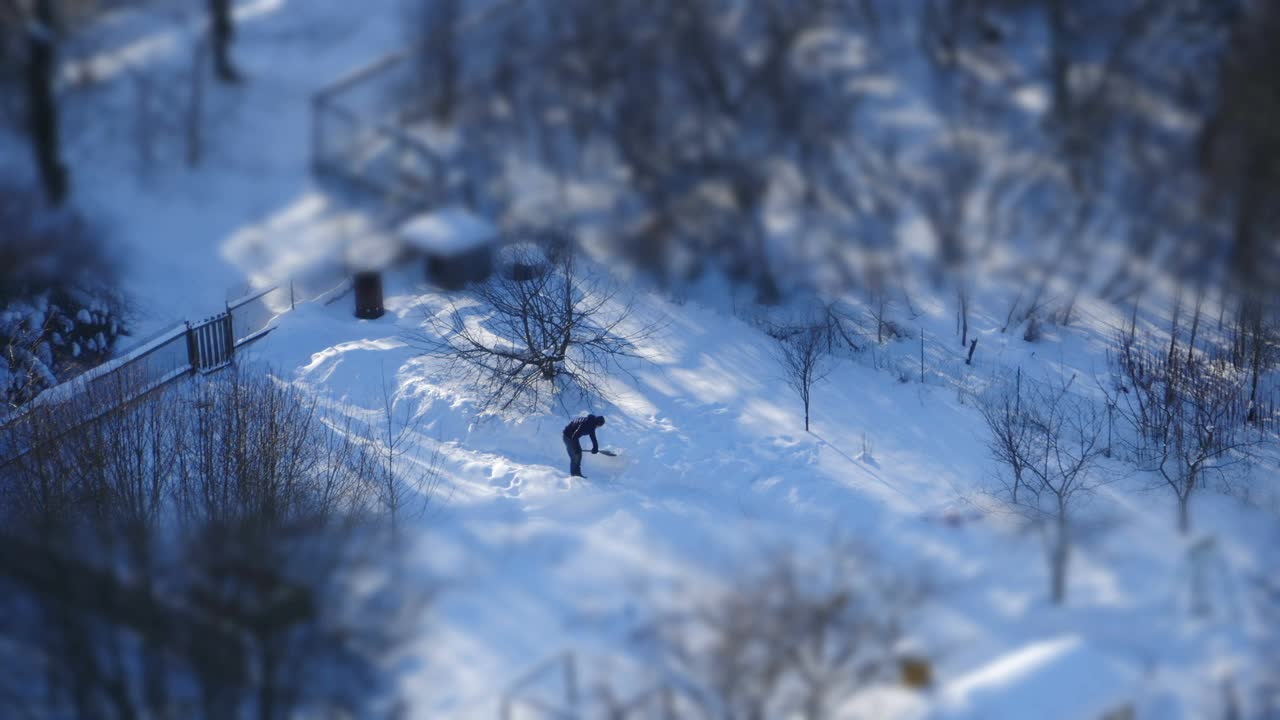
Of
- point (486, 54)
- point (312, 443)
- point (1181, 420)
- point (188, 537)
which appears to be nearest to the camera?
point (486, 54)

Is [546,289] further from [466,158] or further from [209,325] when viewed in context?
[466,158]

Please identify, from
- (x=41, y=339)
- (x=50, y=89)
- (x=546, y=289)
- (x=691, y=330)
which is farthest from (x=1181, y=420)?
(x=50, y=89)

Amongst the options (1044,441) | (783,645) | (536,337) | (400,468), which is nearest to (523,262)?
(400,468)

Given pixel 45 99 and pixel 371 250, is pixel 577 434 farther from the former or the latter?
pixel 45 99

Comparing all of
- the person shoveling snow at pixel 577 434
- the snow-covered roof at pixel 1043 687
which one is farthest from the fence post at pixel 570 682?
the person shoveling snow at pixel 577 434

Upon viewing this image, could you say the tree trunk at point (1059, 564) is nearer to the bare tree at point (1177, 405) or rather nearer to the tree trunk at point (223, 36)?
the tree trunk at point (223, 36)

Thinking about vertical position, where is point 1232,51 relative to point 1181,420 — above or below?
below

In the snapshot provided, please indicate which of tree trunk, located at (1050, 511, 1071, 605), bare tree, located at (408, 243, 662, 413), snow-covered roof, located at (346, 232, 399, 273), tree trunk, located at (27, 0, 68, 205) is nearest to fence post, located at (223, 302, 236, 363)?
bare tree, located at (408, 243, 662, 413)
